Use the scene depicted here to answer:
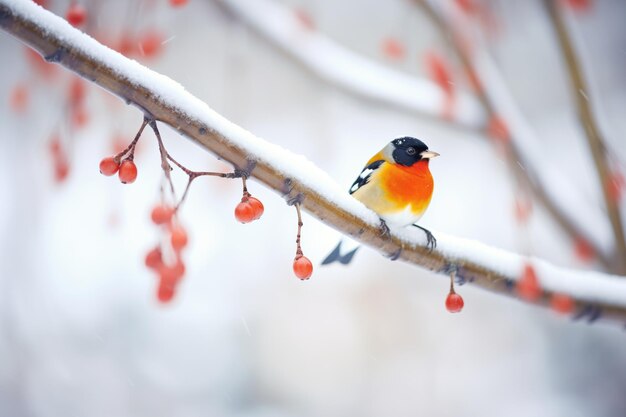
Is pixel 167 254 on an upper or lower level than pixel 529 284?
lower

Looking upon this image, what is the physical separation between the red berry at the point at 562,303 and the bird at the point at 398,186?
0.32 meters

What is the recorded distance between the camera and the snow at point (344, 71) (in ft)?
4.82

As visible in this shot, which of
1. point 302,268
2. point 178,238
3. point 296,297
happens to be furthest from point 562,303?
point 296,297

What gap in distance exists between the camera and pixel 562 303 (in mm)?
933

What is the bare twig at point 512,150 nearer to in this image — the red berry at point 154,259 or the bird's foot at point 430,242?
the bird's foot at point 430,242

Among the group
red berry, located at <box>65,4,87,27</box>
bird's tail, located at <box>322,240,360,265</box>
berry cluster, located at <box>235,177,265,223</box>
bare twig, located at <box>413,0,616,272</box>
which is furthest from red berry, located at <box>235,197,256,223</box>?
bare twig, located at <box>413,0,616,272</box>


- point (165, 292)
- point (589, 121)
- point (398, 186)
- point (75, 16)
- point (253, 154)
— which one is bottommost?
point (165, 292)

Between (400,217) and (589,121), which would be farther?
(589,121)

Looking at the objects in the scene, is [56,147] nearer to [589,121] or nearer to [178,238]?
[178,238]

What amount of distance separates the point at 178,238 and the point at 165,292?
184 millimetres

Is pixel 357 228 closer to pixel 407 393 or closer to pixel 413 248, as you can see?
pixel 413 248

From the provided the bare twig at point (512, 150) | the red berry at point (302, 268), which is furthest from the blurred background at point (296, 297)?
the red berry at point (302, 268)

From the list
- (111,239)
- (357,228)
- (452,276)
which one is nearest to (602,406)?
(452,276)

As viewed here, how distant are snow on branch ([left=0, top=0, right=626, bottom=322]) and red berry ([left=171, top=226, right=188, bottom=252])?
15 cm
